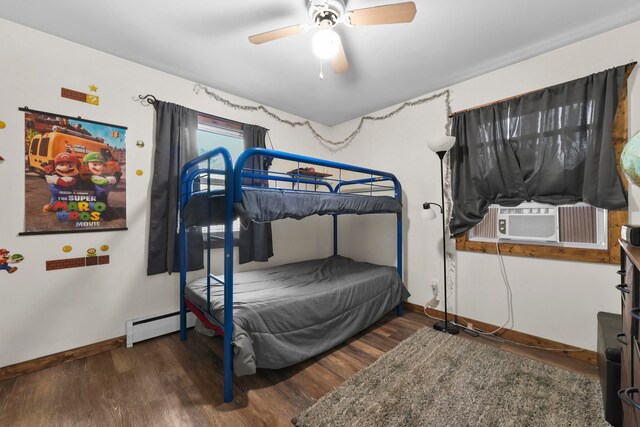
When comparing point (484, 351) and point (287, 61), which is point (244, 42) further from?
point (484, 351)

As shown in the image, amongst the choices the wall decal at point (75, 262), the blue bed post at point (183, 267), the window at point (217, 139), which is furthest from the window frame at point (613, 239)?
the wall decal at point (75, 262)

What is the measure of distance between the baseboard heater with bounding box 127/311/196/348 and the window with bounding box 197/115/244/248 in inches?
30.1

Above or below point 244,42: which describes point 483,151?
below

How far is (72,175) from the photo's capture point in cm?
202

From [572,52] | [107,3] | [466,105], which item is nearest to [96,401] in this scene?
[107,3]

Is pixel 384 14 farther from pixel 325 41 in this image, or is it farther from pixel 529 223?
pixel 529 223

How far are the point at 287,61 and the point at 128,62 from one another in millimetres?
1391

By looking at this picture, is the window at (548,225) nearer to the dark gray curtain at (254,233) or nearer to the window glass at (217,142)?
the dark gray curtain at (254,233)

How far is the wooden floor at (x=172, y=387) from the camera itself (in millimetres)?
1466

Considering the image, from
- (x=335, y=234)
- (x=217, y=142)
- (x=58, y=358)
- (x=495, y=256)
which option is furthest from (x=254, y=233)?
(x=495, y=256)

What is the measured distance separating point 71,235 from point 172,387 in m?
1.40

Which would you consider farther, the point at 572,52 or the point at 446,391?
the point at 572,52

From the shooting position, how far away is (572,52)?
2.06 meters

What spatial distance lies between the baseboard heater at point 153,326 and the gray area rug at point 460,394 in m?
1.61
